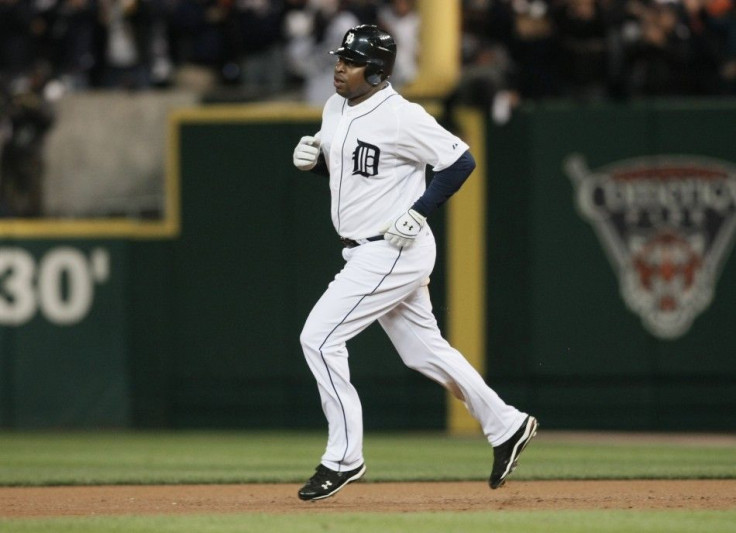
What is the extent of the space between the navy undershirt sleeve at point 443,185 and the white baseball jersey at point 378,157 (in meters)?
0.03

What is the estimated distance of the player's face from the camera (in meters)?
6.82

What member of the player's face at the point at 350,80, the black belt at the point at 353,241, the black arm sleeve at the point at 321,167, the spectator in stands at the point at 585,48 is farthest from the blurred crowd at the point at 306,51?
the black belt at the point at 353,241

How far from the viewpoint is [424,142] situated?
6.80 meters

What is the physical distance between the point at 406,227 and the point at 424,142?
0.44 meters

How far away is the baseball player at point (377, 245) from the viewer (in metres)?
6.65

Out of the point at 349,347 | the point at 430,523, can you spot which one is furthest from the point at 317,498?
the point at 349,347

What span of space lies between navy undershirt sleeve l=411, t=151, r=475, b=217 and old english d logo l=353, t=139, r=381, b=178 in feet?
0.91

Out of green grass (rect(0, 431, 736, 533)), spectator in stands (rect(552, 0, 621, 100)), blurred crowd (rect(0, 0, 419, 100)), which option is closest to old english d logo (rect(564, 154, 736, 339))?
spectator in stands (rect(552, 0, 621, 100))

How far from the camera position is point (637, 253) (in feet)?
40.9

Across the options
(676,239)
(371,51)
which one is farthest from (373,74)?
(676,239)

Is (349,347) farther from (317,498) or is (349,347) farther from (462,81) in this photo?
(317,498)

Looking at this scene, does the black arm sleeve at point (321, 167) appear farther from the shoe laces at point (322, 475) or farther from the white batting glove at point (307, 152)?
the shoe laces at point (322, 475)

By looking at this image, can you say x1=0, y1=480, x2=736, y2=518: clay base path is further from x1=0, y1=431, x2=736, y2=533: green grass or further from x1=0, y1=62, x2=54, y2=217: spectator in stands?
x1=0, y1=62, x2=54, y2=217: spectator in stands

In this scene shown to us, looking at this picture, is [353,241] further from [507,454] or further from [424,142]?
[507,454]
